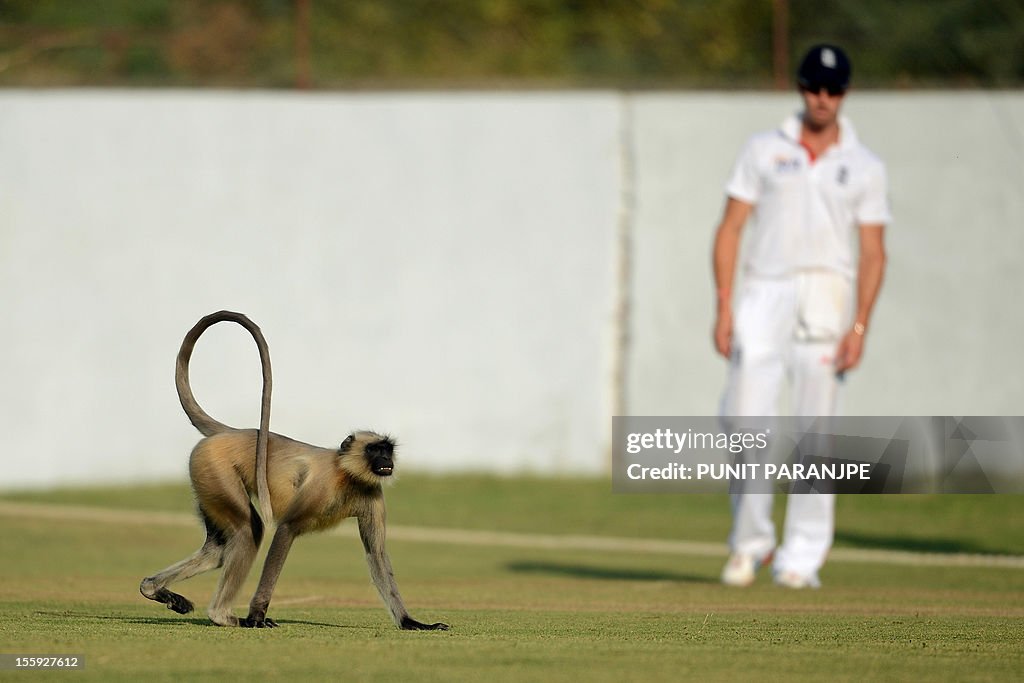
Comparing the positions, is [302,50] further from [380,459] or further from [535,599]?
[380,459]

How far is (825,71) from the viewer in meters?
9.48

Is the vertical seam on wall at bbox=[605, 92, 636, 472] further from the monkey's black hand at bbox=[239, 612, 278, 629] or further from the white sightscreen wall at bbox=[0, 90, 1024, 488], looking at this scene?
the monkey's black hand at bbox=[239, 612, 278, 629]

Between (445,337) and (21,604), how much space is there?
8.55 meters

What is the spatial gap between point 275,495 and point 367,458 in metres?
0.42

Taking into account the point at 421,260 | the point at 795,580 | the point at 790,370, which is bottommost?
the point at 795,580

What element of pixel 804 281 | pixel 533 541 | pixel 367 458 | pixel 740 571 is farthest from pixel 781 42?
pixel 367 458

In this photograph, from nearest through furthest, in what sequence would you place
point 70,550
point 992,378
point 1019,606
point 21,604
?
point 21,604 < point 1019,606 < point 70,550 < point 992,378

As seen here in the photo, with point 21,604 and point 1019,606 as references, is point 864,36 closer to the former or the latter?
point 1019,606

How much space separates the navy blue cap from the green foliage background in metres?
7.14

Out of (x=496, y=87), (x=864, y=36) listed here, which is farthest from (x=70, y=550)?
(x=864, y=36)

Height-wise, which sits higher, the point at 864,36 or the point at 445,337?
the point at 864,36

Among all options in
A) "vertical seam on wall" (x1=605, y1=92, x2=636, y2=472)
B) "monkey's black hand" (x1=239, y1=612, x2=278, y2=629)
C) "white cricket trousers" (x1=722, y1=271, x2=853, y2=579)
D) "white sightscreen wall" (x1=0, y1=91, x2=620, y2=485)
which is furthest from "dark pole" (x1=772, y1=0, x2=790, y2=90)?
"monkey's black hand" (x1=239, y1=612, x2=278, y2=629)

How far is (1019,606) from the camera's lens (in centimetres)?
845

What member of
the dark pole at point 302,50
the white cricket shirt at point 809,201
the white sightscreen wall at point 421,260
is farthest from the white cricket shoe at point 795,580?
the dark pole at point 302,50
